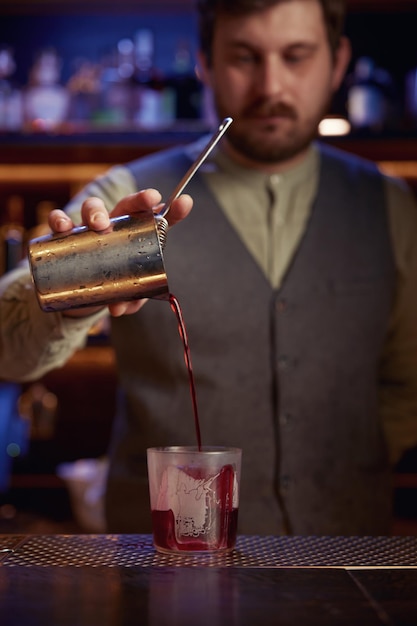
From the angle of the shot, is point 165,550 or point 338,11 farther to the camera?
point 338,11

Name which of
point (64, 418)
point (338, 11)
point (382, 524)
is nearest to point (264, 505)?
point (382, 524)

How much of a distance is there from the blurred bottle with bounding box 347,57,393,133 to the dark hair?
0.85m

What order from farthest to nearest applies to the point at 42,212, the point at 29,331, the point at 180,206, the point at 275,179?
the point at 42,212
the point at 275,179
the point at 29,331
the point at 180,206

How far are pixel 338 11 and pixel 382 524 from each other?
1.02 m

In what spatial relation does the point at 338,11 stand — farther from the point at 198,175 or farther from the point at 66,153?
the point at 66,153

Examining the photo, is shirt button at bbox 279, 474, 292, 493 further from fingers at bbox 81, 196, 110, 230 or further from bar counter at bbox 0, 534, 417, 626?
fingers at bbox 81, 196, 110, 230

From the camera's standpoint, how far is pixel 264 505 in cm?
181

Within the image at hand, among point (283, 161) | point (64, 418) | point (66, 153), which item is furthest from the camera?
point (64, 418)

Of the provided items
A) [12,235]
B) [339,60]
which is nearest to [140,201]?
[339,60]

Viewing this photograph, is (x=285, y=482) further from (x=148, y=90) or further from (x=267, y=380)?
(x=148, y=90)

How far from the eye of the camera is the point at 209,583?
0.94 metres

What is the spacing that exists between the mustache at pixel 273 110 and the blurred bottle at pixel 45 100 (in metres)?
1.16

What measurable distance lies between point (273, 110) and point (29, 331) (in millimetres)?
633

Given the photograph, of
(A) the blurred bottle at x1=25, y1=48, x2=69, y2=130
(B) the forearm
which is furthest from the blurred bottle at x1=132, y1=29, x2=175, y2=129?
(B) the forearm
